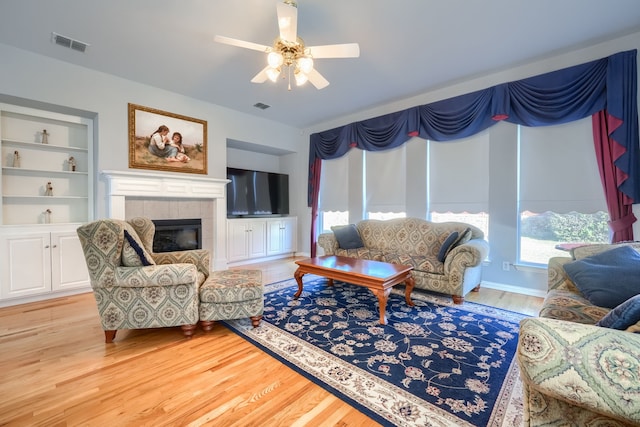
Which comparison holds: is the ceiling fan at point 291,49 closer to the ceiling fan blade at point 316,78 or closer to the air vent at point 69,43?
the ceiling fan blade at point 316,78

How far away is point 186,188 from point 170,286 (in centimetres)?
255

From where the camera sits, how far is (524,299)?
3.18m

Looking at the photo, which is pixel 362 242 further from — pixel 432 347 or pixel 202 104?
pixel 202 104

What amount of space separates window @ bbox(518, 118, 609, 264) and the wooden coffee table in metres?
1.87

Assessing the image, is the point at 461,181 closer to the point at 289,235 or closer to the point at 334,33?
the point at 334,33

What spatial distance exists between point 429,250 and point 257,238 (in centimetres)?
333

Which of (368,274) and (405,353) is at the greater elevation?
(368,274)

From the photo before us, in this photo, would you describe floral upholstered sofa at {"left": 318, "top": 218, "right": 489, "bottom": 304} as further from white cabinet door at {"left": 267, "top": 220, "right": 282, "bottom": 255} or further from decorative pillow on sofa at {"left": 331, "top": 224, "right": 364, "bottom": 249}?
white cabinet door at {"left": 267, "top": 220, "right": 282, "bottom": 255}

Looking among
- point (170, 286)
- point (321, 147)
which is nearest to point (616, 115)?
point (321, 147)

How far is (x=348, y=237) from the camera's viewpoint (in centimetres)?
419

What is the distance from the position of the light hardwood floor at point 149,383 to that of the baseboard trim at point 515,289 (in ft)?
10.2

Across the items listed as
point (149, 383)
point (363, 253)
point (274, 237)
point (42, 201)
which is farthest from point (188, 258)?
point (274, 237)

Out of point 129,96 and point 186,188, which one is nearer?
point 129,96

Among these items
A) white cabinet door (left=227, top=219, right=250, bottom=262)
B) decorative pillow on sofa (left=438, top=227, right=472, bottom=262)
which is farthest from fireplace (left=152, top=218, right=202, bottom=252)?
decorative pillow on sofa (left=438, top=227, right=472, bottom=262)
